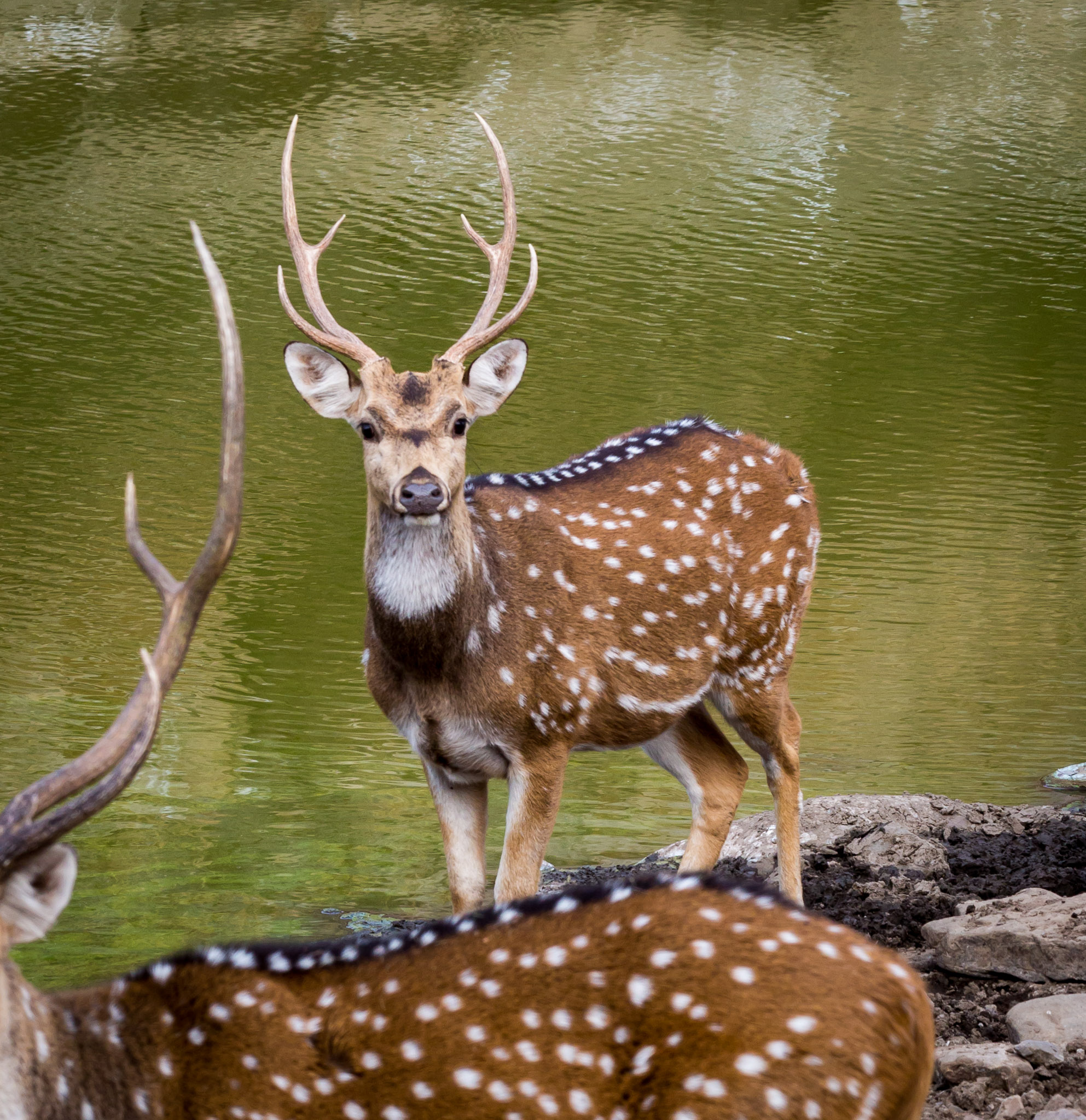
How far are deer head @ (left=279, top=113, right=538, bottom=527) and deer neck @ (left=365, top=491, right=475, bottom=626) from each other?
0.15 feet

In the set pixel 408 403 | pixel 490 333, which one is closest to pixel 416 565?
pixel 408 403

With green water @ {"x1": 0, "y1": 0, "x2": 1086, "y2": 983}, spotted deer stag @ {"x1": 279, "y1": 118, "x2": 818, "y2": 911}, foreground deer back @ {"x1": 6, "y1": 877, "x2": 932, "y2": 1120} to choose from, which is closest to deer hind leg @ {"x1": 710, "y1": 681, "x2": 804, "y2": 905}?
spotted deer stag @ {"x1": 279, "y1": 118, "x2": 818, "y2": 911}

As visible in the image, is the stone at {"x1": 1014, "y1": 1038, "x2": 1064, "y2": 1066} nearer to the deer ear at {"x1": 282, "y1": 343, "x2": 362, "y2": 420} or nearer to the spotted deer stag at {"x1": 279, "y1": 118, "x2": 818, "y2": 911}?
the spotted deer stag at {"x1": 279, "y1": 118, "x2": 818, "y2": 911}

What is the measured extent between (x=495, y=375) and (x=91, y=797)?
2.48 metres

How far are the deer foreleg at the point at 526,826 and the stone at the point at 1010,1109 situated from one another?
155 centimetres

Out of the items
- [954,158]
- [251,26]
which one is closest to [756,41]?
[954,158]

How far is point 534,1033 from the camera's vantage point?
296 centimetres

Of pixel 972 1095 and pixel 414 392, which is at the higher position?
pixel 414 392

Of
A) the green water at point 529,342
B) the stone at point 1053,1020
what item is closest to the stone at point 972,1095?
the stone at point 1053,1020

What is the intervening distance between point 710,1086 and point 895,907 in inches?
108

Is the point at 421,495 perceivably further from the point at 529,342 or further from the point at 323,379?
the point at 529,342

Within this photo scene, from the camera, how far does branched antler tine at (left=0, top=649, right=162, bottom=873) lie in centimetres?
284

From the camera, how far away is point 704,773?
19.3 feet

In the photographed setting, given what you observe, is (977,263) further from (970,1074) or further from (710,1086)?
(710,1086)
